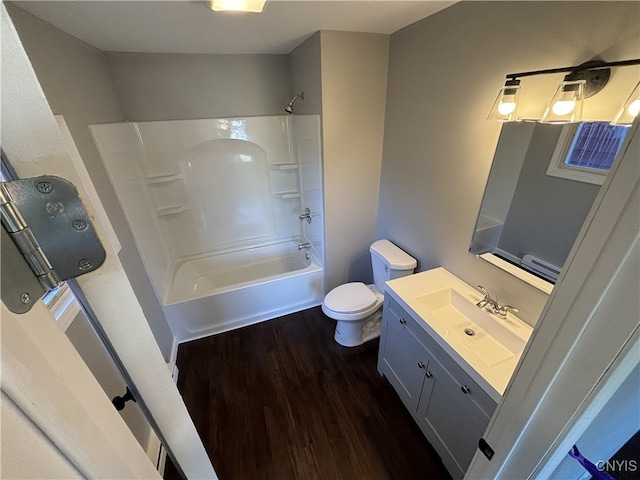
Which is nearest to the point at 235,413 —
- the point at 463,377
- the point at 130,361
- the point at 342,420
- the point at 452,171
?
the point at 342,420

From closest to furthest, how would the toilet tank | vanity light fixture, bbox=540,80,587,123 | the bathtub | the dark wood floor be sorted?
1. vanity light fixture, bbox=540,80,587,123
2. the dark wood floor
3. the toilet tank
4. the bathtub

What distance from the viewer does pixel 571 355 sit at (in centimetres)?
45

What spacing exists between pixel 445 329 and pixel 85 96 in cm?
227

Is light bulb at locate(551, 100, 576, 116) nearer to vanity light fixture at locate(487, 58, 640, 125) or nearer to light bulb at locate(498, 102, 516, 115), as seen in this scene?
vanity light fixture at locate(487, 58, 640, 125)

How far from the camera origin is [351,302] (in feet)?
6.68

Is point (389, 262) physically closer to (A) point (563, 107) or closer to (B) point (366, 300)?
(B) point (366, 300)

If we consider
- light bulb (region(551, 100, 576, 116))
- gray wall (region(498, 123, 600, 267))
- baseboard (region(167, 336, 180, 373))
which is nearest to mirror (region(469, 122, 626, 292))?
gray wall (region(498, 123, 600, 267))

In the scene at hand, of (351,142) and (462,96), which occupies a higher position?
(462,96)

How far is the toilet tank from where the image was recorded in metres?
1.92

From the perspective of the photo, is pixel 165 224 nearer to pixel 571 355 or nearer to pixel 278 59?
pixel 278 59

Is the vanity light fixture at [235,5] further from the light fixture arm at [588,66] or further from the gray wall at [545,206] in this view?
the gray wall at [545,206]

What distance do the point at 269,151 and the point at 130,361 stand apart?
2.51 metres

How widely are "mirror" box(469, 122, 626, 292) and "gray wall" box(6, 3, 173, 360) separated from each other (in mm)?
1999

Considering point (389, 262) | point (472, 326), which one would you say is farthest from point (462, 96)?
point (472, 326)
